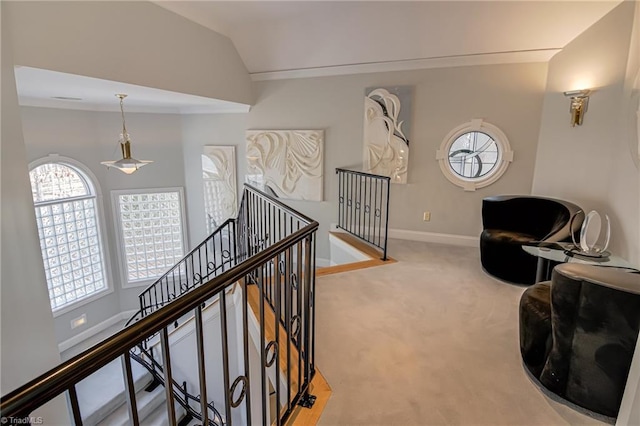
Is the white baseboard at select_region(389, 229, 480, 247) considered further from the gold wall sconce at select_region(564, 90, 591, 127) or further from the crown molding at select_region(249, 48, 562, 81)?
the crown molding at select_region(249, 48, 562, 81)

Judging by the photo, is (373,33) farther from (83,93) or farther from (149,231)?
(149,231)

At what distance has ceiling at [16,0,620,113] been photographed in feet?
11.4

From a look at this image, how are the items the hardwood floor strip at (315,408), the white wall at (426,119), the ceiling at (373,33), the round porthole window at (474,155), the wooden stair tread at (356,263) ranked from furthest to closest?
the round porthole window at (474,155) → the white wall at (426,119) → the wooden stair tread at (356,263) → the ceiling at (373,33) → the hardwood floor strip at (315,408)

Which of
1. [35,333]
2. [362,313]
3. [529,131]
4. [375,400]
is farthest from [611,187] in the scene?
[35,333]

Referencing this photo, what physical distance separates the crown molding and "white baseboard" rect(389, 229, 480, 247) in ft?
7.45

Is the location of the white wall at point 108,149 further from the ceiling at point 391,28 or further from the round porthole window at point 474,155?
the round porthole window at point 474,155

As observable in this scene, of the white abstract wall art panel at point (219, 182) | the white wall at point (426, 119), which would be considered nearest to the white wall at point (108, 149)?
the white abstract wall art panel at point (219, 182)

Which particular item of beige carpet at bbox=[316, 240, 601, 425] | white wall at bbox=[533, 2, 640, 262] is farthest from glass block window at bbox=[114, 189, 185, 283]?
white wall at bbox=[533, 2, 640, 262]

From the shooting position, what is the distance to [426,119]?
4.55 metres

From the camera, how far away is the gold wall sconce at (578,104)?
3355mm

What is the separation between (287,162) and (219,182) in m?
1.68

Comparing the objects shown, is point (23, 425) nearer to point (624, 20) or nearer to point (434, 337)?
point (434, 337)

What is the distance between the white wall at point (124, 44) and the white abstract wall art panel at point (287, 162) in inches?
43.5

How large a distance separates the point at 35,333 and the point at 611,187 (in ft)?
16.4
